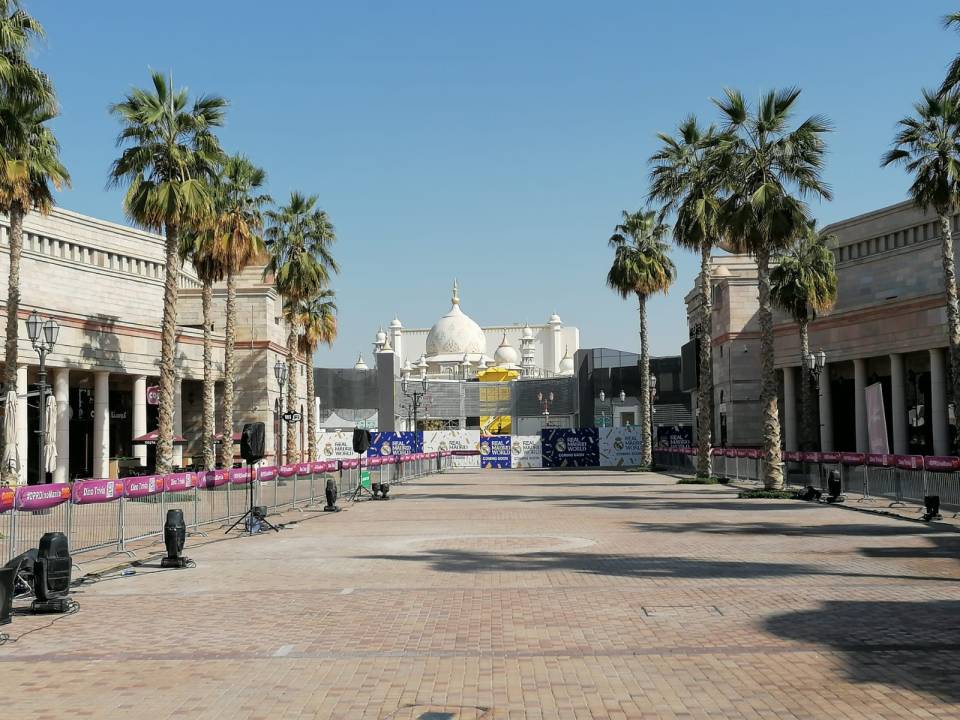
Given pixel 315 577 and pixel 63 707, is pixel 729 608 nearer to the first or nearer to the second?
pixel 315 577

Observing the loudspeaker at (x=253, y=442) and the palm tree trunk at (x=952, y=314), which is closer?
the loudspeaker at (x=253, y=442)

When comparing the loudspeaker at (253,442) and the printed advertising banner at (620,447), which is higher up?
the loudspeaker at (253,442)

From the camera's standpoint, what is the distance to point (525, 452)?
72.9m

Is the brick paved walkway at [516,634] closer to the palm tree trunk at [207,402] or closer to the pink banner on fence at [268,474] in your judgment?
the pink banner on fence at [268,474]

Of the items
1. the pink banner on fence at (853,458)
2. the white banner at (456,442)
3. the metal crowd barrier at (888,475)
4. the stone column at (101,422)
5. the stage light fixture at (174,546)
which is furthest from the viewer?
the white banner at (456,442)

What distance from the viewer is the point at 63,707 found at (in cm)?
768

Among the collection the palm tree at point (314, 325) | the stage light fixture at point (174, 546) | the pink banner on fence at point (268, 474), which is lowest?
the stage light fixture at point (174, 546)

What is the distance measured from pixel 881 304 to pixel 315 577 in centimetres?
4207

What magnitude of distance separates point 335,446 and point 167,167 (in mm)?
42514

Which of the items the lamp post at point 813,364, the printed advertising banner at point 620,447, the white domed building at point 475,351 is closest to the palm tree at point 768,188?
the lamp post at point 813,364

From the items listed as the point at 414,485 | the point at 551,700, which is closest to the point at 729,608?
→ the point at 551,700

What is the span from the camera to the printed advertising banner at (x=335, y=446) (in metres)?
74.1

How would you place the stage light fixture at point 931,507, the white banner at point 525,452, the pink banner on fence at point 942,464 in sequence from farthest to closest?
the white banner at point 525,452 < the pink banner on fence at point 942,464 < the stage light fixture at point 931,507

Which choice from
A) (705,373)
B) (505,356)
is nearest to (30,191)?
(705,373)
